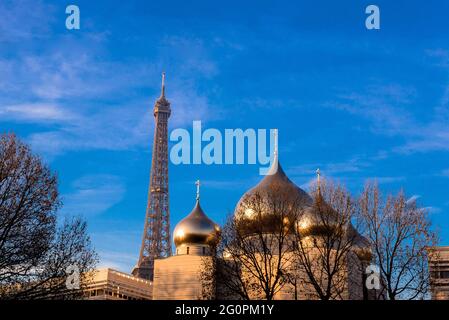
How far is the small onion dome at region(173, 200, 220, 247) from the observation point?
44.9 metres

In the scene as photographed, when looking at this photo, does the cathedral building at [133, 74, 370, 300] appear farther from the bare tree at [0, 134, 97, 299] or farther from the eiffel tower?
the eiffel tower

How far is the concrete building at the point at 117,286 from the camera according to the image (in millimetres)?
67625

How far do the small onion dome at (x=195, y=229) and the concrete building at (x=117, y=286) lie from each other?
23123 millimetres

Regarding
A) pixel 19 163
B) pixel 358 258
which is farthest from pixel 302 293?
pixel 19 163

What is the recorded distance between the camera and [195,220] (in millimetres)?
45656

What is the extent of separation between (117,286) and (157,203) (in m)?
24.5

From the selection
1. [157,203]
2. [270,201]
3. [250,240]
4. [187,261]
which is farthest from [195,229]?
[157,203]

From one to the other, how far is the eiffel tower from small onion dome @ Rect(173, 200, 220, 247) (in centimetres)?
4192

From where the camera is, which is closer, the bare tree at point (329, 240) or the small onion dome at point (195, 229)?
the bare tree at point (329, 240)

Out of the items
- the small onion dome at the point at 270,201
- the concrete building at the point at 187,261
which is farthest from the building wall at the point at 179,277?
the small onion dome at the point at 270,201

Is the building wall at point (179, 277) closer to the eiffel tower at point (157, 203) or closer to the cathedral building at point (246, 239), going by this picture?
the cathedral building at point (246, 239)

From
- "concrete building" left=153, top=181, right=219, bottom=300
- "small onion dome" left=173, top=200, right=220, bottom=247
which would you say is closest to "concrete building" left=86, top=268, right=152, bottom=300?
"small onion dome" left=173, top=200, right=220, bottom=247
